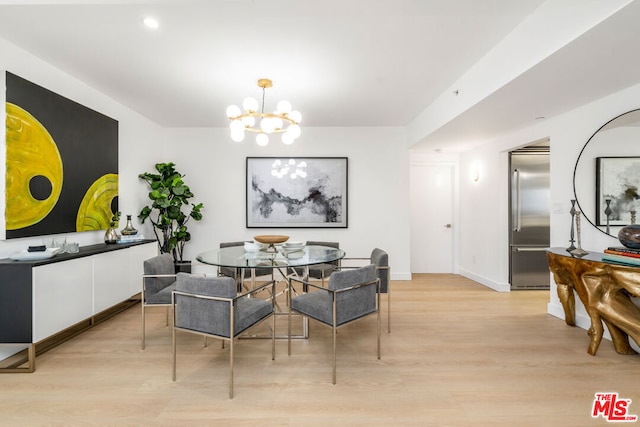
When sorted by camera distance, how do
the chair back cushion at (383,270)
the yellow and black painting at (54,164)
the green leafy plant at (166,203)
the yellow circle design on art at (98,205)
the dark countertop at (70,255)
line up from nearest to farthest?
the dark countertop at (70,255), the yellow and black painting at (54,164), the chair back cushion at (383,270), the yellow circle design on art at (98,205), the green leafy plant at (166,203)

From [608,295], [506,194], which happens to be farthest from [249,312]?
[506,194]

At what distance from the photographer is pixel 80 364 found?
2633mm

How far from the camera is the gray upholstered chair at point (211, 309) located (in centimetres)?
218

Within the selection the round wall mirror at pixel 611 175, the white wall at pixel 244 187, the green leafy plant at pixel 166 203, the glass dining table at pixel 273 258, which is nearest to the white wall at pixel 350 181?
the white wall at pixel 244 187

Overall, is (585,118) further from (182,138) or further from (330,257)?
(182,138)

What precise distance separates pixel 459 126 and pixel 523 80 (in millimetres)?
1513

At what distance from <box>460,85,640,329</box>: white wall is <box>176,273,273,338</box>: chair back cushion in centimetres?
371

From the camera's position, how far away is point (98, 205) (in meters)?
3.78

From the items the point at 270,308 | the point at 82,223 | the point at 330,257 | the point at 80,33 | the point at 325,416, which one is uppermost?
the point at 80,33

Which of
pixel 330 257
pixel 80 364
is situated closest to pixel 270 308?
pixel 330 257

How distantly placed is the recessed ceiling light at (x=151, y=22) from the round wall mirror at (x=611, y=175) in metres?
4.27

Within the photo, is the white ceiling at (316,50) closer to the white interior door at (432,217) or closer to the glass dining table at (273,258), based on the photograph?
the glass dining table at (273,258)

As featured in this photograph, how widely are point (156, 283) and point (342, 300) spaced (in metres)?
1.90

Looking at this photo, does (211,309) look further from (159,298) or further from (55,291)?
(55,291)
